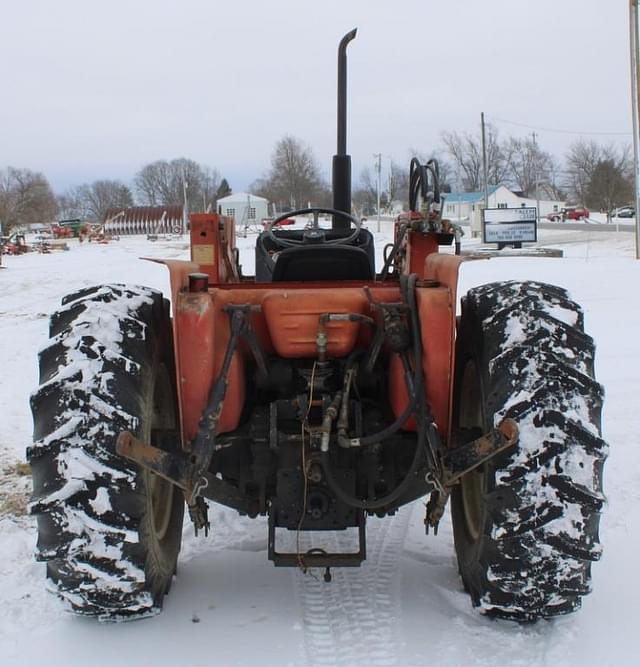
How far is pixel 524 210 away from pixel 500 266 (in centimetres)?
1444

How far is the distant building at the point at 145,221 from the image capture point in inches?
2714

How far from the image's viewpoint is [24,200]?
200 feet

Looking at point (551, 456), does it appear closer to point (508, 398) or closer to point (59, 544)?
point (508, 398)

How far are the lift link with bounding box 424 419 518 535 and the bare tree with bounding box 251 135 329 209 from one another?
169 ft

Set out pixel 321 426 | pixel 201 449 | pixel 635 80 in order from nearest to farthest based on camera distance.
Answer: pixel 201 449
pixel 321 426
pixel 635 80

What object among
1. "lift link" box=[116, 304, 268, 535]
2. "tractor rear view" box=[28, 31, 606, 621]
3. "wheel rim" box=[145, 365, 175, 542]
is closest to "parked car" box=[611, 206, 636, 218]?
"tractor rear view" box=[28, 31, 606, 621]

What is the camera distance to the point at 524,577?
2941 millimetres

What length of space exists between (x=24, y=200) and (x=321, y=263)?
6218 cm

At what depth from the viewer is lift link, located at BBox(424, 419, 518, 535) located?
2809 millimetres

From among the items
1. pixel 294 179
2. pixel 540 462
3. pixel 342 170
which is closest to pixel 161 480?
pixel 540 462

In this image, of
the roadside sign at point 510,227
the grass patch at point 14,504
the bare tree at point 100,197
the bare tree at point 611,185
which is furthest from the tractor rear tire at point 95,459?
the bare tree at point 100,197

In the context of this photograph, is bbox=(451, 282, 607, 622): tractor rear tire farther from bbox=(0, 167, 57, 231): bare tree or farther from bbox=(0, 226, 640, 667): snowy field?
bbox=(0, 167, 57, 231): bare tree

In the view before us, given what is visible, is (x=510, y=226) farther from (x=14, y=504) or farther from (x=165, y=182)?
(x=165, y=182)

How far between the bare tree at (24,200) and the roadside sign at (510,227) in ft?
101
